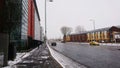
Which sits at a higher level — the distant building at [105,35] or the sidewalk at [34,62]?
the distant building at [105,35]

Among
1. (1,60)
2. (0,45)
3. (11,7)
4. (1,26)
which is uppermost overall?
(11,7)

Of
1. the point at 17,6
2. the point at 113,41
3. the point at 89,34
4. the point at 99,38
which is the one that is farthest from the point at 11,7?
the point at 89,34

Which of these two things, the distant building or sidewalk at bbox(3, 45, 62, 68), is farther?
the distant building

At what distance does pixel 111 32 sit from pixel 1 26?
2153 inches

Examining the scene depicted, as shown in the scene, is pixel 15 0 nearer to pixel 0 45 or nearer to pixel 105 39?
pixel 0 45

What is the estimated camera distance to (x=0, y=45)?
1259 centimetres

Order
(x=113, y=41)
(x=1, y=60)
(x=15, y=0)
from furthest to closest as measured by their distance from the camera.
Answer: (x=113, y=41) → (x=15, y=0) → (x=1, y=60)

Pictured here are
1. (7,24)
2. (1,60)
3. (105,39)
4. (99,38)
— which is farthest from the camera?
(99,38)

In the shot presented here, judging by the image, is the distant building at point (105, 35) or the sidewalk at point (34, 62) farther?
the distant building at point (105, 35)

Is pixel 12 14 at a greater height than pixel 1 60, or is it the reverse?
pixel 12 14

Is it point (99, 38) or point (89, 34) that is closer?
point (99, 38)

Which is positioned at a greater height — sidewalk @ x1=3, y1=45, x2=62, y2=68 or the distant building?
the distant building

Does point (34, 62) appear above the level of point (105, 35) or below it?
below

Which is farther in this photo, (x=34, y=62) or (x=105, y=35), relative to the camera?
(x=105, y=35)
